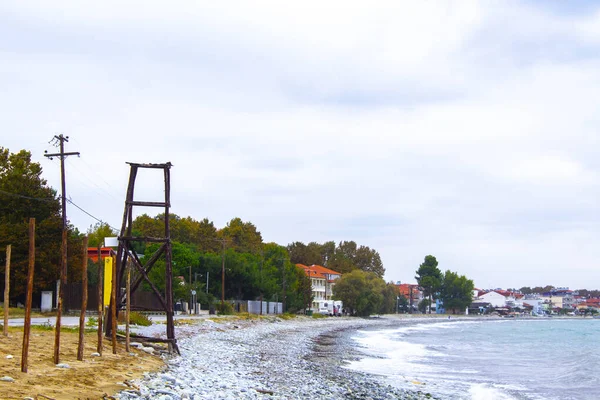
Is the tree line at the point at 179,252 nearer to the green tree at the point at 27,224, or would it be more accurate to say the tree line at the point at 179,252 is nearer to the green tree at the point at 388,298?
the green tree at the point at 27,224

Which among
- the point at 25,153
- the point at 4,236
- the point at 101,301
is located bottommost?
the point at 101,301

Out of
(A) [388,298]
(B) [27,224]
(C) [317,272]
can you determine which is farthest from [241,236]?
(B) [27,224]

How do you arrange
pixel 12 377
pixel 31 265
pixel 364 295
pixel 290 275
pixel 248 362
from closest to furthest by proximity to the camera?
pixel 12 377
pixel 31 265
pixel 248 362
pixel 290 275
pixel 364 295

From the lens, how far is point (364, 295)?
482 ft

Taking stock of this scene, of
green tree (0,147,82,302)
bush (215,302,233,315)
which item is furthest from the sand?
bush (215,302,233,315)

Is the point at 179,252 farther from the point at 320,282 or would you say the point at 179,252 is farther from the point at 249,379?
the point at 320,282

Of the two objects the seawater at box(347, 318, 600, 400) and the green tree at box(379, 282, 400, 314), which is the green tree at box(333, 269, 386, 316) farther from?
the seawater at box(347, 318, 600, 400)

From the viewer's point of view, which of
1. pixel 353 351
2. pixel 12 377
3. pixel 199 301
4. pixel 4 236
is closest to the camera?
pixel 12 377

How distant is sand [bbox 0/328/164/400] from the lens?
13.3 metres

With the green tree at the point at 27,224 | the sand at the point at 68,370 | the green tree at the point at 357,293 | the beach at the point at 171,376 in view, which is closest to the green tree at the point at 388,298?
the green tree at the point at 357,293

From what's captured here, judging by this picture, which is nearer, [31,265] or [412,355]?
[31,265]

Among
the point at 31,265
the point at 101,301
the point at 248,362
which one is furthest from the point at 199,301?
the point at 31,265

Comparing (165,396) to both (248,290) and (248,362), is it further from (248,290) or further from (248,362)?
(248,290)

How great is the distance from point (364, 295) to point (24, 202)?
9939cm
